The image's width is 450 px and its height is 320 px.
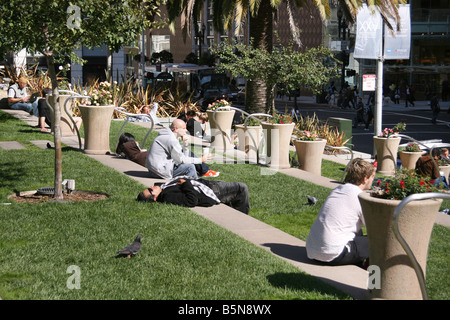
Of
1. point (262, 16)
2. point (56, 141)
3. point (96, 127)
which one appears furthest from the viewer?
point (262, 16)

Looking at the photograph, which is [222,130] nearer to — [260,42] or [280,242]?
[260,42]

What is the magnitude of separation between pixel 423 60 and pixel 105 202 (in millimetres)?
50505

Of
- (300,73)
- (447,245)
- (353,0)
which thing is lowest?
(447,245)

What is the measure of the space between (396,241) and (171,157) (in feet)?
19.1

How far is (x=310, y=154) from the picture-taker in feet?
47.4

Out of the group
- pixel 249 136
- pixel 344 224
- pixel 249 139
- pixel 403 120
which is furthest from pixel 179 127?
pixel 403 120

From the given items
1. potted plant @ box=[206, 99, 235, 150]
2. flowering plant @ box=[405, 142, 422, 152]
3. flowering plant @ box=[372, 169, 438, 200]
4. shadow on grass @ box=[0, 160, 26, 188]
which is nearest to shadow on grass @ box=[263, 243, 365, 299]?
flowering plant @ box=[372, 169, 438, 200]

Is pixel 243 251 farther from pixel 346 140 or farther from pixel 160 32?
pixel 160 32

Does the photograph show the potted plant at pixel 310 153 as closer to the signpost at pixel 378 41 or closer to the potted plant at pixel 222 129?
the potted plant at pixel 222 129

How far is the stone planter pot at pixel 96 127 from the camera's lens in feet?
46.2

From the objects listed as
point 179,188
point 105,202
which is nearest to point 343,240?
point 179,188
